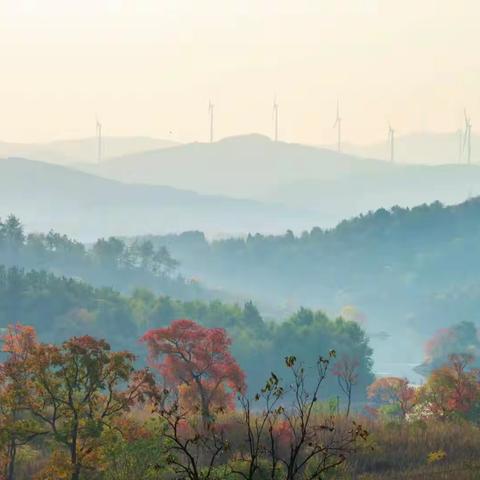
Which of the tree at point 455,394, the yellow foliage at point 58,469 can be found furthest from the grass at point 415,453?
the tree at point 455,394

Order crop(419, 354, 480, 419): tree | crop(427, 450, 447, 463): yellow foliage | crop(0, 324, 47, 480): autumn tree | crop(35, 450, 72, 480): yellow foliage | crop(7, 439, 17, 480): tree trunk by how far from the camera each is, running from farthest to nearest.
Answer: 1. crop(419, 354, 480, 419): tree
2. crop(7, 439, 17, 480): tree trunk
3. crop(0, 324, 47, 480): autumn tree
4. crop(427, 450, 447, 463): yellow foliage
5. crop(35, 450, 72, 480): yellow foliage

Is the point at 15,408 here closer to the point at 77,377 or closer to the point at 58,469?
the point at 77,377

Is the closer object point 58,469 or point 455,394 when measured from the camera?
point 58,469

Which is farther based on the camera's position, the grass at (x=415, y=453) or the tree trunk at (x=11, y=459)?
the tree trunk at (x=11, y=459)

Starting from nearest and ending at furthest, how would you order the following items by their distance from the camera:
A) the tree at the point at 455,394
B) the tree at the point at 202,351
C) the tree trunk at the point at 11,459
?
the tree trunk at the point at 11,459, the tree at the point at 202,351, the tree at the point at 455,394

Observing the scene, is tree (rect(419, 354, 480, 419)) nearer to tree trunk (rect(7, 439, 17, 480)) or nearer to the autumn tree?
tree trunk (rect(7, 439, 17, 480))

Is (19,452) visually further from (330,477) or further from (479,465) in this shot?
(479,465)

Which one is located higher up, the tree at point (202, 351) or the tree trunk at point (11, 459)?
the tree at point (202, 351)

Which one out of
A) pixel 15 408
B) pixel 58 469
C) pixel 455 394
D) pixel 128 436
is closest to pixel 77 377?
pixel 15 408

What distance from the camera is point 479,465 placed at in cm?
5425

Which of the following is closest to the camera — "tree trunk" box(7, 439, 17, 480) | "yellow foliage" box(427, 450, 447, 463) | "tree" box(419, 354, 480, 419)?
"yellow foliage" box(427, 450, 447, 463)

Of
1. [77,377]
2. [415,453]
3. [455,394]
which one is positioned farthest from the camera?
[455,394]

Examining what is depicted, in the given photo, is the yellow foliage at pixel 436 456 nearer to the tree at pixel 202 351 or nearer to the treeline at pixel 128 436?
the treeline at pixel 128 436

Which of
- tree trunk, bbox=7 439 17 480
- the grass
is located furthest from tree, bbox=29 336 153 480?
the grass
